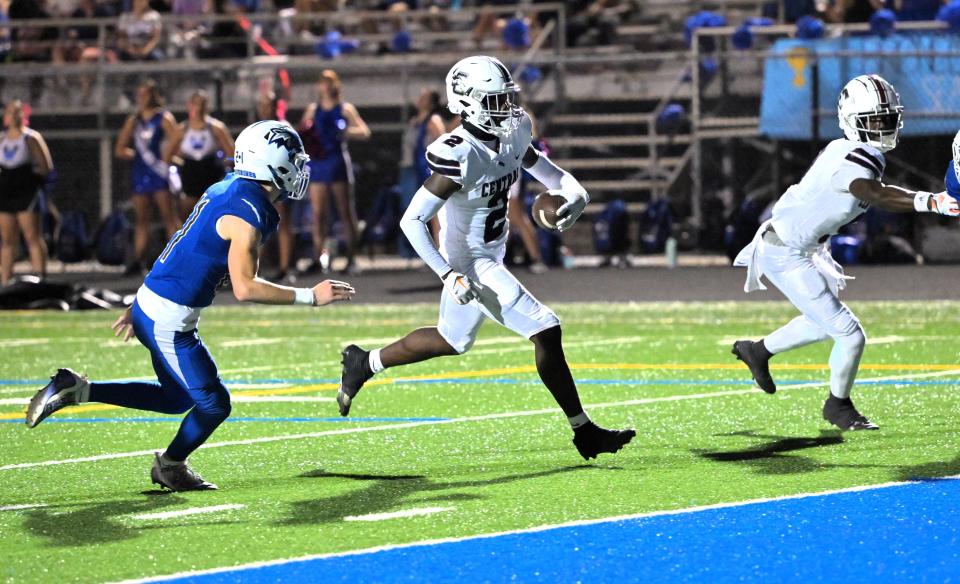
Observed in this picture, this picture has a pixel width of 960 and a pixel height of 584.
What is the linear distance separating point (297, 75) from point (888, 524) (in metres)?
18.0

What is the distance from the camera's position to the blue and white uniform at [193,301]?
6.59 meters

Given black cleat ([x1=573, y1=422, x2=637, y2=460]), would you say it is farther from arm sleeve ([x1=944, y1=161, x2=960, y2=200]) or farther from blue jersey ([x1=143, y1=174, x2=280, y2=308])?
arm sleeve ([x1=944, y1=161, x2=960, y2=200])

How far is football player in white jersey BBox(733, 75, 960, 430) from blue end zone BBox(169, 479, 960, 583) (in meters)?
1.84

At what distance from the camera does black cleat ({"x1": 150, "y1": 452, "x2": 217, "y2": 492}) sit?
6652 mm

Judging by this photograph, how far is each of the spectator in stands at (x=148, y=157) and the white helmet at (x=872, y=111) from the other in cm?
1083

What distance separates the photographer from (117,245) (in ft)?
64.1

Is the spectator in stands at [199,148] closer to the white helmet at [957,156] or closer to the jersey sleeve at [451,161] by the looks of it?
the jersey sleeve at [451,161]

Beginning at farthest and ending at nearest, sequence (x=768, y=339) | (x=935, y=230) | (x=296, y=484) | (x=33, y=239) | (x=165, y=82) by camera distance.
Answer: (x=165, y=82) < (x=935, y=230) < (x=33, y=239) < (x=768, y=339) < (x=296, y=484)

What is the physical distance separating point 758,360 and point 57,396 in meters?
3.54

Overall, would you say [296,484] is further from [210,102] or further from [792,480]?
[210,102]

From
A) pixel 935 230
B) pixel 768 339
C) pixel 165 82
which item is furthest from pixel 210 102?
pixel 768 339

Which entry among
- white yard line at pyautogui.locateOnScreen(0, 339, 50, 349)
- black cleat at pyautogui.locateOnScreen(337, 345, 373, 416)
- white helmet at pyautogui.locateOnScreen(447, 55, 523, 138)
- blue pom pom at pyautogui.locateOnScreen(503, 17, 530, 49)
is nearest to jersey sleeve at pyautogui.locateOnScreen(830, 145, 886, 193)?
white helmet at pyautogui.locateOnScreen(447, 55, 523, 138)

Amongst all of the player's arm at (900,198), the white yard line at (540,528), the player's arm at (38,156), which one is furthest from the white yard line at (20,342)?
the white yard line at (540,528)

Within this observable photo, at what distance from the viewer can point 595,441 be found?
7.12 meters
